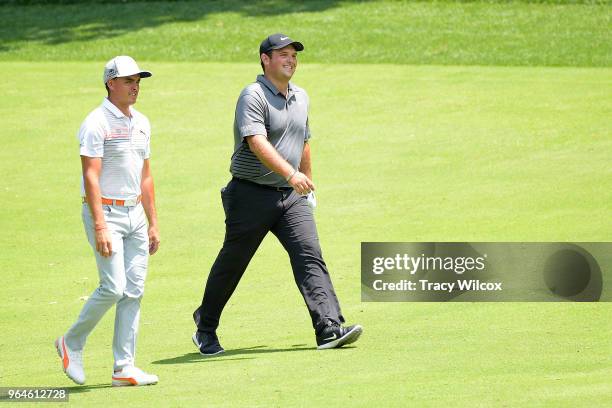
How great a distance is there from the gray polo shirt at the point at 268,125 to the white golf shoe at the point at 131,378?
5.60 ft

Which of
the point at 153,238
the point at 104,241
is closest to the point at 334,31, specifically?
the point at 153,238

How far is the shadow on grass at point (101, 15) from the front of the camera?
25922 mm

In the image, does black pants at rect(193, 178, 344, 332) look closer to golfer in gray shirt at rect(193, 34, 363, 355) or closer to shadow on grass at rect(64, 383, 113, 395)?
golfer in gray shirt at rect(193, 34, 363, 355)

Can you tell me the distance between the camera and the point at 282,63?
27.6 feet

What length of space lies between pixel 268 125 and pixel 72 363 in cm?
214

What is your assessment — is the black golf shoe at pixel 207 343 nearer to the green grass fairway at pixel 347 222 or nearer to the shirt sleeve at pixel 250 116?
the green grass fairway at pixel 347 222

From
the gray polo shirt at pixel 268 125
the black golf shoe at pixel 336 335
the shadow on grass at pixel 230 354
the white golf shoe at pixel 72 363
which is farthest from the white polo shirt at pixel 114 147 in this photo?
the black golf shoe at pixel 336 335

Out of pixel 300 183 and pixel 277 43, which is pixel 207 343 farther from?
pixel 277 43

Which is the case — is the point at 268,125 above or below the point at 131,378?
above

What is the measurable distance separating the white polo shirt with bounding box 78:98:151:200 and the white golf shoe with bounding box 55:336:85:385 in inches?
38.7

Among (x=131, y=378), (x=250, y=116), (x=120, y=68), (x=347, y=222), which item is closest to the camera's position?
(x=120, y=68)

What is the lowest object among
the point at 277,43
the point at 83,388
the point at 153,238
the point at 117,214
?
the point at 83,388

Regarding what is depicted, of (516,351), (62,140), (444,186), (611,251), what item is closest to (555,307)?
(516,351)

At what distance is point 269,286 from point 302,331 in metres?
1.72
